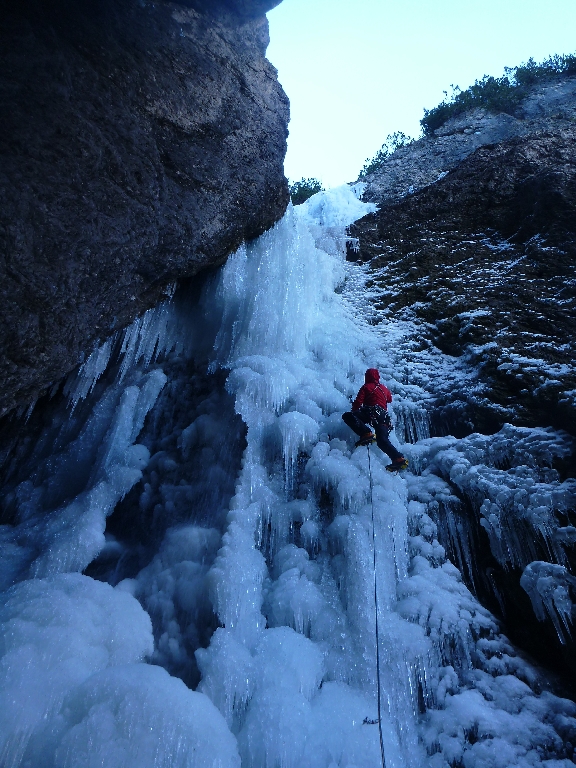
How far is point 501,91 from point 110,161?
16.0 meters

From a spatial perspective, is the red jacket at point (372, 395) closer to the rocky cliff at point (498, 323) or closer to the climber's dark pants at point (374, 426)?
the climber's dark pants at point (374, 426)

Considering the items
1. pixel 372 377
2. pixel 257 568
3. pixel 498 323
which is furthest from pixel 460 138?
pixel 257 568

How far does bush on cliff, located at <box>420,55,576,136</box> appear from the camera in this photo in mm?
14094

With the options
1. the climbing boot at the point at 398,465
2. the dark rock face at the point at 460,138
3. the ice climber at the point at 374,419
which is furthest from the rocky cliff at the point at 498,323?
the dark rock face at the point at 460,138

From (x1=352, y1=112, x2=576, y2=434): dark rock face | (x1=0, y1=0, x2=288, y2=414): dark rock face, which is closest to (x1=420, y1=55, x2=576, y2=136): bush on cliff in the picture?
(x1=352, y1=112, x2=576, y2=434): dark rock face

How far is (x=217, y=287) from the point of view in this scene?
20.0 ft

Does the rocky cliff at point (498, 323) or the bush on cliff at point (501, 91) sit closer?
the rocky cliff at point (498, 323)

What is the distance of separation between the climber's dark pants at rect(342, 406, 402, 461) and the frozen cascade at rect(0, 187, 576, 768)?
0.21 metres

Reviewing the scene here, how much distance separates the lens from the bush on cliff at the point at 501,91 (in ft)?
46.2

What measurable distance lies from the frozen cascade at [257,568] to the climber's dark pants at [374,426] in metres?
0.21

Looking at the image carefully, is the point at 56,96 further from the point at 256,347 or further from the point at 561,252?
the point at 561,252

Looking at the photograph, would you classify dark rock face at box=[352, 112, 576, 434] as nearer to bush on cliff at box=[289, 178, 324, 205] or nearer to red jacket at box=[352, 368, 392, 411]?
red jacket at box=[352, 368, 392, 411]

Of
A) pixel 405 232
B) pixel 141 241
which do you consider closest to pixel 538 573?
pixel 141 241

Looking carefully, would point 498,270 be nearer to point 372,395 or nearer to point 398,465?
point 372,395
